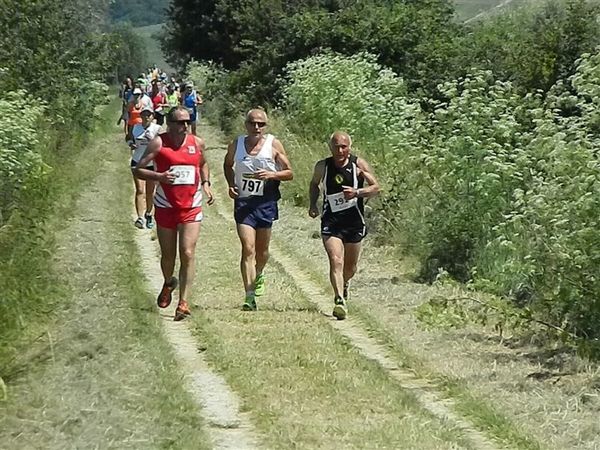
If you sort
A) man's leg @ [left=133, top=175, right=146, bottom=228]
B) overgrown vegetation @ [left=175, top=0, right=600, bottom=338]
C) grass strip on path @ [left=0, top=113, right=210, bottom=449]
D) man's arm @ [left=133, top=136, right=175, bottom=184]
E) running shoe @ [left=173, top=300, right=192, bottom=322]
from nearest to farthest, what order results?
1. grass strip on path @ [left=0, top=113, right=210, bottom=449]
2. overgrown vegetation @ [left=175, top=0, right=600, bottom=338]
3. man's arm @ [left=133, top=136, right=175, bottom=184]
4. running shoe @ [left=173, top=300, right=192, bottom=322]
5. man's leg @ [left=133, top=175, right=146, bottom=228]

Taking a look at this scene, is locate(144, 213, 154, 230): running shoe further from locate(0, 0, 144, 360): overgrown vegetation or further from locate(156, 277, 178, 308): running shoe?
locate(156, 277, 178, 308): running shoe

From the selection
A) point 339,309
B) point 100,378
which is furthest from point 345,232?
point 100,378

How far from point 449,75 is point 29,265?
15855mm

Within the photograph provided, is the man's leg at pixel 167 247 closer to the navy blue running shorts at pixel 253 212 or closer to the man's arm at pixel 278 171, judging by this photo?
the navy blue running shorts at pixel 253 212

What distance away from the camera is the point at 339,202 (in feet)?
37.1

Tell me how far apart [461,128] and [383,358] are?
12.5 feet

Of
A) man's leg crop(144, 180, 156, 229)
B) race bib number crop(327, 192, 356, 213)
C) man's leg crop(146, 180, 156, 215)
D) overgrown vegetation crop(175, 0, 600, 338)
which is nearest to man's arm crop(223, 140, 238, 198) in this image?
race bib number crop(327, 192, 356, 213)

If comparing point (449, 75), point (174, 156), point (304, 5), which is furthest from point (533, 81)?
point (174, 156)

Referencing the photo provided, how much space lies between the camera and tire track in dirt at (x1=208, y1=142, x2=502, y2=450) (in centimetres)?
770

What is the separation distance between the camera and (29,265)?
11477mm

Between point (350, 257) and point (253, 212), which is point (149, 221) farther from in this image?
point (350, 257)

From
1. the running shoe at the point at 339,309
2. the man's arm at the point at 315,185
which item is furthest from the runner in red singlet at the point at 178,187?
the running shoe at the point at 339,309

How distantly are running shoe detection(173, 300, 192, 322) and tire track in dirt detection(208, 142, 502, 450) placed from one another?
1311mm

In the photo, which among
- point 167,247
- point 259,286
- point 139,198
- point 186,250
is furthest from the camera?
point 139,198
